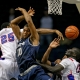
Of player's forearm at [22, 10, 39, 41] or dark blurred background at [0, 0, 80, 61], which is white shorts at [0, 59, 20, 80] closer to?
player's forearm at [22, 10, 39, 41]

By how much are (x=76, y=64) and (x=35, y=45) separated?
764mm

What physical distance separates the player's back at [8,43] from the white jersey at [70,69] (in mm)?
1132

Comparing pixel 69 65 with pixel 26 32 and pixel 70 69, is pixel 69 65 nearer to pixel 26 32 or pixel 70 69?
pixel 70 69

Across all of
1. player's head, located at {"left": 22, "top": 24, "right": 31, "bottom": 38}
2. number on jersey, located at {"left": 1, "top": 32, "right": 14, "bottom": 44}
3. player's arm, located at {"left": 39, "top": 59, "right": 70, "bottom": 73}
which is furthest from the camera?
number on jersey, located at {"left": 1, "top": 32, "right": 14, "bottom": 44}

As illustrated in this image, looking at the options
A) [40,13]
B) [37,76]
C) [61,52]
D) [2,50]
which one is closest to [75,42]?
[61,52]

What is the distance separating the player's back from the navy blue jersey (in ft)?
2.08

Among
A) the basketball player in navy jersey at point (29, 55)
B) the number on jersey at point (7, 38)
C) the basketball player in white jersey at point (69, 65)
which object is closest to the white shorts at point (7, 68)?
the number on jersey at point (7, 38)

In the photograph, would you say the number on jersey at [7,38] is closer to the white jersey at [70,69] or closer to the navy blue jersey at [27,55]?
the navy blue jersey at [27,55]

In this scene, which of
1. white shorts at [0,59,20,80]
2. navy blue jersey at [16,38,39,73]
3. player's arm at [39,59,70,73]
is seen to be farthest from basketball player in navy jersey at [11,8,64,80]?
white shorts at [0,59,20,80]

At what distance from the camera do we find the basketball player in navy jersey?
20.3 feet

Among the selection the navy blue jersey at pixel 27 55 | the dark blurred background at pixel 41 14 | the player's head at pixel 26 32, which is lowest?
the dark blurred background at pixel 41 14

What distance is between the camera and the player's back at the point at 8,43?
697 centimetres

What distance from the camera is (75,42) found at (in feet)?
37.0

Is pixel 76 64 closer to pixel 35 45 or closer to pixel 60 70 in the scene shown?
pixel 60 70
